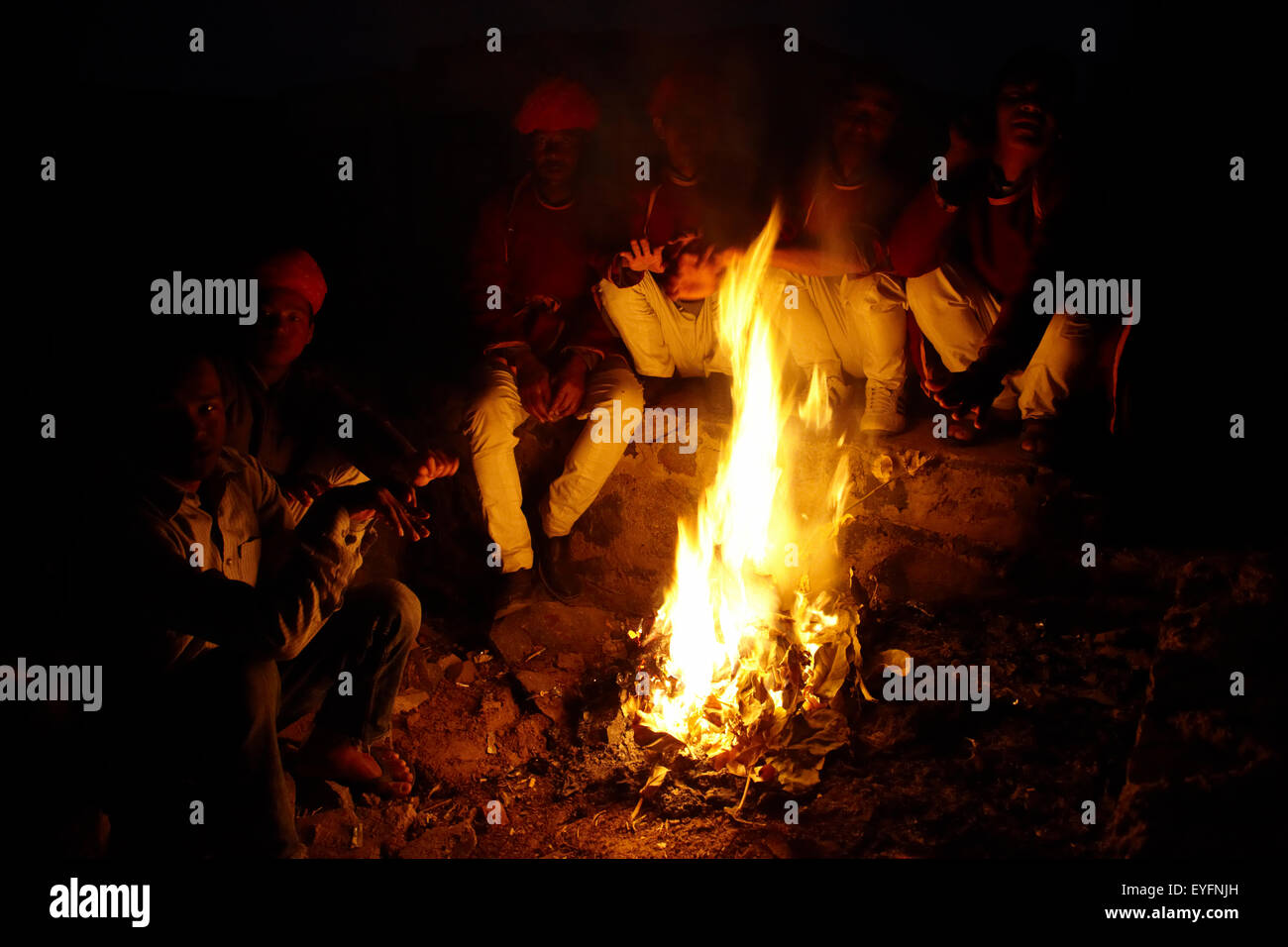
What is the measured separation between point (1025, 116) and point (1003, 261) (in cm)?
81

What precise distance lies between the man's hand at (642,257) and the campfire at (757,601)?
508 mm

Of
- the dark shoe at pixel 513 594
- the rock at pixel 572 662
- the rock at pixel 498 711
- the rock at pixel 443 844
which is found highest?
the dark shoe at pixel 513 594

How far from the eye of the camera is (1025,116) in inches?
182

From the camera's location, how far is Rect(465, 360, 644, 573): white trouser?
5430 mm

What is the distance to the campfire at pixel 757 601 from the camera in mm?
4453

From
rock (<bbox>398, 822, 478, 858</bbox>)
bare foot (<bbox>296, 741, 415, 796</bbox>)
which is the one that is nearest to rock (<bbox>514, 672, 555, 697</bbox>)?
bare foot (<bbox>296, 741, 415, 796</bbox>)

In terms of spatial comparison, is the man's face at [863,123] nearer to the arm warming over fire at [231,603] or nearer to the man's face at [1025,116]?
the man's face at [1025,116]

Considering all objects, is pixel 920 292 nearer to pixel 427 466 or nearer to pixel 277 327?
pixel 427 466

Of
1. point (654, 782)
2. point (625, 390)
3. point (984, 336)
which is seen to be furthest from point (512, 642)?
point (984, 336)

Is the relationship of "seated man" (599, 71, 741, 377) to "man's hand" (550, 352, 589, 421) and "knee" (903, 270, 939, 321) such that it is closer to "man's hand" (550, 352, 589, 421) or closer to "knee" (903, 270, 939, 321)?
"man's hand" (550, 352, 589, 421)

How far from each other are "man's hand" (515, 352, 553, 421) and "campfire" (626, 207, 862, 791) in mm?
1242

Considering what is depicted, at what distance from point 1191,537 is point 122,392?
5.15m

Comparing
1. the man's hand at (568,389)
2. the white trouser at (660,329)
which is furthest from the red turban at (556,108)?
the man's hand at (568,389)

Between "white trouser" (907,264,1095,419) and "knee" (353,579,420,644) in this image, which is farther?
"white trouser" (907,264,1095,419)
